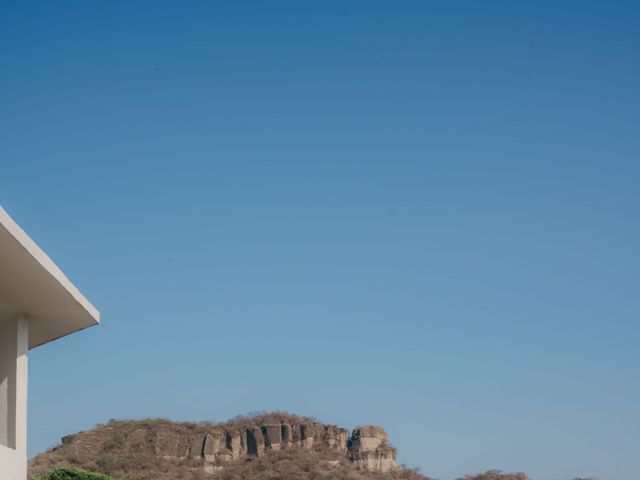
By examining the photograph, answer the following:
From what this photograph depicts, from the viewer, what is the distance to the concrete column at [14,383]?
11789 millimetres

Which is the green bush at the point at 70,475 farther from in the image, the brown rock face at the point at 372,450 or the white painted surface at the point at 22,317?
the brown rock face at the point at 372,450

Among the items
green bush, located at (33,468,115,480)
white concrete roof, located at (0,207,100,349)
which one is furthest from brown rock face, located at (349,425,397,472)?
white concrete roof, located at (0,207,100,349)

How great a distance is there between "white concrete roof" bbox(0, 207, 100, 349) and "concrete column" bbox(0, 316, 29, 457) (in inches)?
7.2

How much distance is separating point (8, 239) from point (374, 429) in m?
78.5

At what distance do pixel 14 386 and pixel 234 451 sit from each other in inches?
Answer: 3112

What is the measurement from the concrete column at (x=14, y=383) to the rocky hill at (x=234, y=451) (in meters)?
68.1

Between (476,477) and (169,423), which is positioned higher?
(169,423)

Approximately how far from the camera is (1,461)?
10.4 meters

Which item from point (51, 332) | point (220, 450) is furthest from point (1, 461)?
point (220, 450)

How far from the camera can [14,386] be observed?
12.1 m

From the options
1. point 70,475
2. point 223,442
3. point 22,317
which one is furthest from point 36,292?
point 223,442

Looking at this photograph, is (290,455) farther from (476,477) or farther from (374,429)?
(476,477)

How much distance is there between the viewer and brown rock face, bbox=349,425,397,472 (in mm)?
83812

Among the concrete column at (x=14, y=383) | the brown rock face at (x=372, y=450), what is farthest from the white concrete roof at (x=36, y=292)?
the brown rock face at (x=372, y=450)
